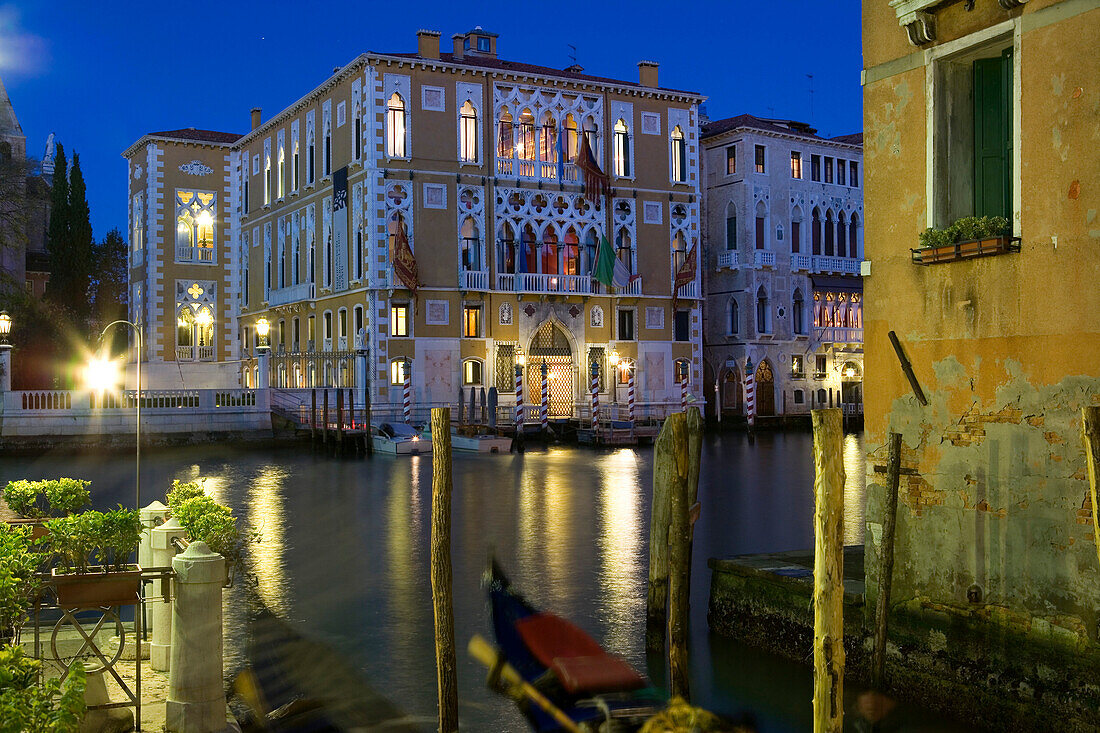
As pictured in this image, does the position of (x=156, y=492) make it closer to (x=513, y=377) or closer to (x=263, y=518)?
(x=263, y=518)

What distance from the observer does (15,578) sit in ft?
15.4

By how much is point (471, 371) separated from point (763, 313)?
34.9 feet

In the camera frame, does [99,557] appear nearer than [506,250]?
Yes

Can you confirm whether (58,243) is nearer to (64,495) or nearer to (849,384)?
(849,384)

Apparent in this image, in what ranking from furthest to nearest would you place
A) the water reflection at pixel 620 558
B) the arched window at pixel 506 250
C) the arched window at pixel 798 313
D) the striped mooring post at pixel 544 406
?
the arched window at pixel 798 313, the arched window at pixel 506 250, the striped mooring post at pixel 544 406, the water reflection at pixel 620 558

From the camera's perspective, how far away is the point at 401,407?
92.9 feet

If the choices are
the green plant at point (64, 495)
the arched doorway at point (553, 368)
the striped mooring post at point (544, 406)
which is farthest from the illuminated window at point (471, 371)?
the green plant at point (64, 495)

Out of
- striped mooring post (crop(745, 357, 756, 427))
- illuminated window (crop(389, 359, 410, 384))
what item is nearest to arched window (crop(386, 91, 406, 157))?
illuminated window (crop(389, 359, 410, 384))

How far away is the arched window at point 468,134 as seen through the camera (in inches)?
1190

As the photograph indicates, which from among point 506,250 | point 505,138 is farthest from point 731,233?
point 505,138

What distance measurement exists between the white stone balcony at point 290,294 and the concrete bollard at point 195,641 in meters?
28.3

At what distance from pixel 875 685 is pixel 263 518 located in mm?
10386

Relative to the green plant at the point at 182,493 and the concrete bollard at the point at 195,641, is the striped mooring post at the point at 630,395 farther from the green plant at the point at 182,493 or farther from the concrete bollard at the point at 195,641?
the concrete bollard at the point at 195,641

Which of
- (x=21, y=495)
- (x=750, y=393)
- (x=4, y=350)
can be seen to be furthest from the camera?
(x=750, y=393)
